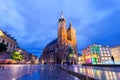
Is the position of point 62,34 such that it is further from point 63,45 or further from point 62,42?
point 63,45

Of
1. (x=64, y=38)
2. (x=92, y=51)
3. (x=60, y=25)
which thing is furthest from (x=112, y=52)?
(x=60, y=25)

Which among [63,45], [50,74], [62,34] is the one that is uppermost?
[62,34]

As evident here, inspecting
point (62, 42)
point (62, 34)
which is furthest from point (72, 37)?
point (62, 42)

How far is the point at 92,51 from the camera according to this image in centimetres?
12344

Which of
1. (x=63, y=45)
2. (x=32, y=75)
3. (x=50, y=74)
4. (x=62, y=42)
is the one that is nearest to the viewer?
(x=32, y=75)

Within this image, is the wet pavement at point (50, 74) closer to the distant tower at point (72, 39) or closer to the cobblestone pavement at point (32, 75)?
the cobblestone pavement at point (32, 75)

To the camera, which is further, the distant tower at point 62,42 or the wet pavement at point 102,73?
the distant tower at point 62,42

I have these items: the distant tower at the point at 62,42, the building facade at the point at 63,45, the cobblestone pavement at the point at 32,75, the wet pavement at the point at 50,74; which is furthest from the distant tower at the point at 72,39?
the cobblestone pavement at the point at 32,75

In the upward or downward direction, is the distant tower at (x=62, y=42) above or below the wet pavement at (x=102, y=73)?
above

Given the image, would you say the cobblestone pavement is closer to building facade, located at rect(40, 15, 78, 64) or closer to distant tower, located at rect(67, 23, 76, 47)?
building facade, located at rect(40, 15, 78, 64)

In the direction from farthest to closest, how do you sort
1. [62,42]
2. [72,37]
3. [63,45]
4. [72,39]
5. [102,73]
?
1. [72,37]
2. [72,39]
3. [62,42]
4. [63,45]
5. [102,73]

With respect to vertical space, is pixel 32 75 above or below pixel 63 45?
below

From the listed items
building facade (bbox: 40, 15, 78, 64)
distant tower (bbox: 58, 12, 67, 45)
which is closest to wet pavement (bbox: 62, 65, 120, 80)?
building facade (bbox: 40, 15, 78, 64)

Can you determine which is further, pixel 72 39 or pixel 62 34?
pixel 72 39
